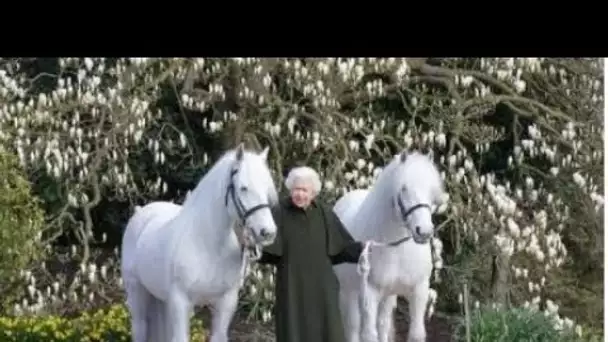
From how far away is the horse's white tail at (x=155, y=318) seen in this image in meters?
6.78

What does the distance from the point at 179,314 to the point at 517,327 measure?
6.84 ft

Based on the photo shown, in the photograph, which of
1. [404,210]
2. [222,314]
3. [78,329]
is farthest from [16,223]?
[404,210]

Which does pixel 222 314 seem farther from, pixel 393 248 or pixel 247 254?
pixel 393 248

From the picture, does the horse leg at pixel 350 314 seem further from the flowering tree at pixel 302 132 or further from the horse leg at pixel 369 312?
the flowering tree at pixel 302 132

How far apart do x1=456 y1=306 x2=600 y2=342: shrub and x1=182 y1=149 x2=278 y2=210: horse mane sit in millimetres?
1847

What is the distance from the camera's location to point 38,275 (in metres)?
8.00

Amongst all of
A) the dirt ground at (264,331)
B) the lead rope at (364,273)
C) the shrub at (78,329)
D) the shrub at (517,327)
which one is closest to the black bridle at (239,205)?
the lead rope at (364,273)

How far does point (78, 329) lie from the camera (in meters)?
7.47

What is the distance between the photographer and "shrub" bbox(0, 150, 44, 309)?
305 inches

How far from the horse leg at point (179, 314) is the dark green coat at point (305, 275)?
0.42 m

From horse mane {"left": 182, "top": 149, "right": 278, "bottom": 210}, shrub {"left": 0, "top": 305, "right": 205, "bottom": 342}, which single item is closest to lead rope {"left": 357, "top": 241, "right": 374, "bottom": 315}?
horse mane {"left": 182, "top": 149, "right": 278, "bottom": 210}
